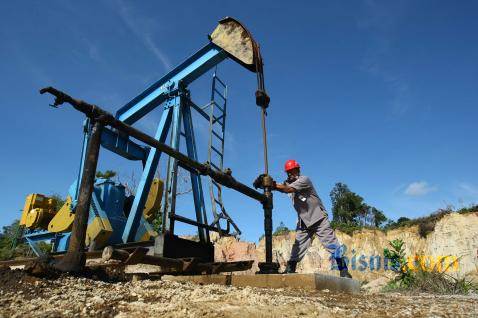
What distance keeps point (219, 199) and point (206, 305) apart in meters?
4.51

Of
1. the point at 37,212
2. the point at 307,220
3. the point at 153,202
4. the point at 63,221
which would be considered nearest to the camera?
the point at 307,220

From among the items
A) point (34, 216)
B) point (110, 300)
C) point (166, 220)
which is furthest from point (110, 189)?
point (110, 300)

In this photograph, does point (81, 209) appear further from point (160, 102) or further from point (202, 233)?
point (160, 102)

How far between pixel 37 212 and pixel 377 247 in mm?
19746

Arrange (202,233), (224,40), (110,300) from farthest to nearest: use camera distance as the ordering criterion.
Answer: (224,40)
(202,233)
(110,300)

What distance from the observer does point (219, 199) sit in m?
6.87

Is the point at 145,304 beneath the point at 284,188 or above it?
beneath

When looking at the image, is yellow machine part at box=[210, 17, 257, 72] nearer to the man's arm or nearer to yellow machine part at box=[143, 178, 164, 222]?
the man's arm

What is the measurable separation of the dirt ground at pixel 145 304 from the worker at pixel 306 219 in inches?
83.6

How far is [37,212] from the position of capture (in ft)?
26.7

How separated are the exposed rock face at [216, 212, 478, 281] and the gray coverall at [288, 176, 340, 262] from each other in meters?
12.8

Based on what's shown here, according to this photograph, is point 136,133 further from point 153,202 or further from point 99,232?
point 153,202

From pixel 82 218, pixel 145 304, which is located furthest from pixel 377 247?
pixel 145 304

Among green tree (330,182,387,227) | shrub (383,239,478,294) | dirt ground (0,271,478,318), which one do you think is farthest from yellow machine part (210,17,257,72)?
green tree (330,182,387,227)
